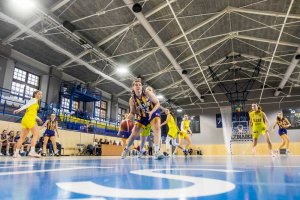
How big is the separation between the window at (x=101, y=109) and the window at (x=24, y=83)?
21.0 feet

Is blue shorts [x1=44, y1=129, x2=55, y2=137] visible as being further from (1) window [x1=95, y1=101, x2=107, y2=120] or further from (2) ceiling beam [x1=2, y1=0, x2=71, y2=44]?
(1) window [x1=95, y1=101, x2=107, y2=120]

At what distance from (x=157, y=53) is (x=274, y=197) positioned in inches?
634

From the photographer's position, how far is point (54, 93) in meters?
16.9

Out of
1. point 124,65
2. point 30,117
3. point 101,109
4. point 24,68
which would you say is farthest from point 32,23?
point 101,109

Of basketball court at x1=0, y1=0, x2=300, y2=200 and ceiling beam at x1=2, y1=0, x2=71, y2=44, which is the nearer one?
basketball court at x1=0, y1=0, x2=300, y2=200

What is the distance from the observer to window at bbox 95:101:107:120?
2194 cm

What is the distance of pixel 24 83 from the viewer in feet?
51.5

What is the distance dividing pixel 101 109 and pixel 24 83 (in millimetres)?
8059

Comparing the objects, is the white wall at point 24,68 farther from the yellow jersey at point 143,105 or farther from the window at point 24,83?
the yellow jersey at point 143,105

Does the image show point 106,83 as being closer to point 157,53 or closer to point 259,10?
point 157,53

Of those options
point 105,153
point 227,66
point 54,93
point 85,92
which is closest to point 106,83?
point 85,92

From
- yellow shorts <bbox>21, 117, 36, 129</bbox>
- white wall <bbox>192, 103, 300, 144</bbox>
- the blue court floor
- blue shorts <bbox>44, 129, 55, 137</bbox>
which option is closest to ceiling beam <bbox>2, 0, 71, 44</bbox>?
blue shorts <bbox>44, 129, 55, 137</bbox>

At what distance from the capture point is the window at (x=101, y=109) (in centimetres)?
2194

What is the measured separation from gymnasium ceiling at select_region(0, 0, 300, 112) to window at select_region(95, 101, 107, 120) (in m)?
2.11
